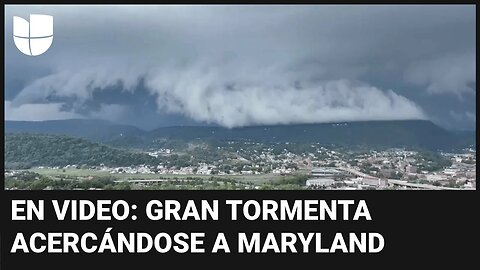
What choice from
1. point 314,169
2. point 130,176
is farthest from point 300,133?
point 130,176

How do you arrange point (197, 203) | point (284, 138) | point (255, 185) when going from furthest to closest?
point (284, 138) < point (255, 185) < point (197, 203)

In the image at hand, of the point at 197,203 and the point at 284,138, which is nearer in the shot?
the point at 197,203

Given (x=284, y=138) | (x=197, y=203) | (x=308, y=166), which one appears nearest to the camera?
(x=197, y=203)

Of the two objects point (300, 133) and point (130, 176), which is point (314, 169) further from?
point (130, 176)

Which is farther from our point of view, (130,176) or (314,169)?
(314,169)

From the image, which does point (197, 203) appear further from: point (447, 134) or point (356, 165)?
point (447, 134)

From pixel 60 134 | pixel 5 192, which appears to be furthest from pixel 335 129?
pixel 5 192

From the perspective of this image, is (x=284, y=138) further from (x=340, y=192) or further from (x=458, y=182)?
(x=340, y=192)

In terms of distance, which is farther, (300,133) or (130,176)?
(300,133)

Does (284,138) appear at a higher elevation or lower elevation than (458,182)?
higher
